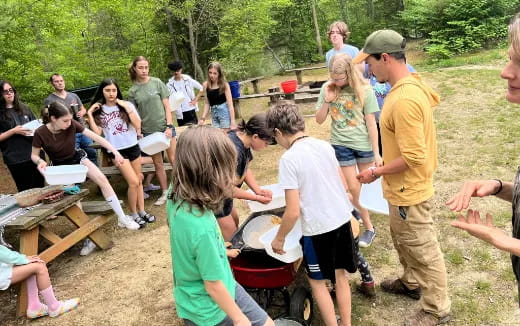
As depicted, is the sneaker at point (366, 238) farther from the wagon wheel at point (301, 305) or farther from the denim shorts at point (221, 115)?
the denim shorts at point (221, 115)

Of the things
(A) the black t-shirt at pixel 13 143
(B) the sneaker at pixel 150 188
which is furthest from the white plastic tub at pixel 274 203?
(A) the black t-shirt at pixel 13 143

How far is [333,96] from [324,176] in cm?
125

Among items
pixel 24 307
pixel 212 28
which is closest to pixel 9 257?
pixel 24 307

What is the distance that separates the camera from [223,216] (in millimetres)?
2814

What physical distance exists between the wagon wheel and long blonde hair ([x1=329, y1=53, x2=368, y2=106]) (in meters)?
1.56

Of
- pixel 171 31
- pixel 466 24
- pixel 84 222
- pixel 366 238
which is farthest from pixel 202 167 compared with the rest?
pixel 466 24

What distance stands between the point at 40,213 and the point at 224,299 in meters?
2.58

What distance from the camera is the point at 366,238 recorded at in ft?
11.1

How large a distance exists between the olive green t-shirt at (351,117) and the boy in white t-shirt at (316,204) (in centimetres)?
108

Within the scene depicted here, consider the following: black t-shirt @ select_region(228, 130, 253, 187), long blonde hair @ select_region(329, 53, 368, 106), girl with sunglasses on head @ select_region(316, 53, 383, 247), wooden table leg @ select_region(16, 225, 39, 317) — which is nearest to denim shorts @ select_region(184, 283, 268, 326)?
black t-shirt @ select_region(228, 130, 253, 187)

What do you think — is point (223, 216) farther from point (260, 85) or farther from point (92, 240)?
point (260, 85)

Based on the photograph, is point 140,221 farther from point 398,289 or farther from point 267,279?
point 398,289

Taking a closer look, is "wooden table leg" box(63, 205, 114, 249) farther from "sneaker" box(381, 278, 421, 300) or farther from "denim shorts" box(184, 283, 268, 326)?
"sneaker" box(381, 278, 421, 300)

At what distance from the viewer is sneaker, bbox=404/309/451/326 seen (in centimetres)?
237
